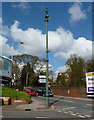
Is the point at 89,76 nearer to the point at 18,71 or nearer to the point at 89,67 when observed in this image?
the point at 89,67

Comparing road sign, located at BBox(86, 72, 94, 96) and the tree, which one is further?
the tree

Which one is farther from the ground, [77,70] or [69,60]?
[69,60]

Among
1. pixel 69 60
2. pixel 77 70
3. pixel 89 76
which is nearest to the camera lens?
pixel 89 76

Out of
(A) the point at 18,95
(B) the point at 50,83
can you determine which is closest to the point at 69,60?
(B) the point at 50,83

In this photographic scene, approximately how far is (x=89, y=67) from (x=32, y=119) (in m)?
33.4

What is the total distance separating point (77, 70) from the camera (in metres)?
38.8

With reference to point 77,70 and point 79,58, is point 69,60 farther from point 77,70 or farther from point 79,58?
point 77,70

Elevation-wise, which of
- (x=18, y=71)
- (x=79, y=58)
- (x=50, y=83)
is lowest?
(x=50, y=83)

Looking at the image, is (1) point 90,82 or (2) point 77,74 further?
(2) point 77,74

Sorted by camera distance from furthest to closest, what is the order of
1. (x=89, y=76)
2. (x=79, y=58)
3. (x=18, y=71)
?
(x=18, y=71) < (x=79, y=58) < (x=89, y=76)

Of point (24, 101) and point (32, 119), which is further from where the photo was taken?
point (24, 101)

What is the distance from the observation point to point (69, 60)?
149 ft

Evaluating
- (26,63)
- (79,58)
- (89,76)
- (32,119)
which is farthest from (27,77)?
(32,119)

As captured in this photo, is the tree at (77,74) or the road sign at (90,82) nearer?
the road sign at (90,82)
